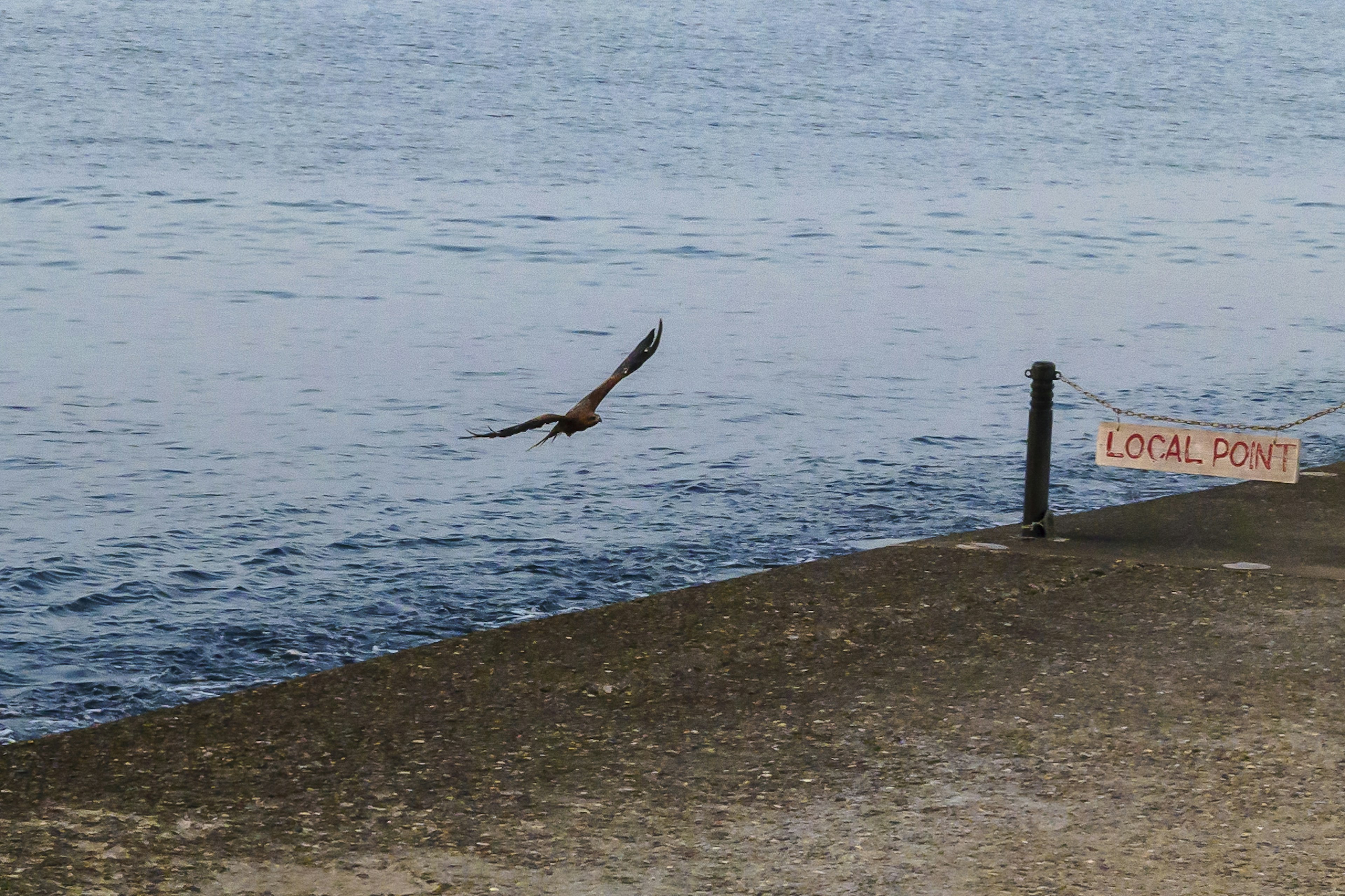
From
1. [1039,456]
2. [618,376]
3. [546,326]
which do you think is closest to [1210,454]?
[1039,456]

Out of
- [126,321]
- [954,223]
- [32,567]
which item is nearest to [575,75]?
[954,223]

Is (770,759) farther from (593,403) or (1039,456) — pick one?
(1039,456)

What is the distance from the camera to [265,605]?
32.7 feet

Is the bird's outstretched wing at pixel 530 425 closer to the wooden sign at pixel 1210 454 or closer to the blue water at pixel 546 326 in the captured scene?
the blue water at pixel 546 326

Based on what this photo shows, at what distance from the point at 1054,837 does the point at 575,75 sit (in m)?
53.8

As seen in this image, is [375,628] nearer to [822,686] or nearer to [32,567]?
[32,567]

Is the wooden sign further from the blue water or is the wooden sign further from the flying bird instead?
the flying bird

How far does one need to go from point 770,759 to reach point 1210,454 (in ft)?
11.7

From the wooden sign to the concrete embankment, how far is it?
1.84ft

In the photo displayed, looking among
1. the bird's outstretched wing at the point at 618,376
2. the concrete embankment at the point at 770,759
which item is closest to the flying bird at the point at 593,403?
the bird's outstretched wing at the point at 618,376

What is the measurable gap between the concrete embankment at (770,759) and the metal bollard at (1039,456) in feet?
2.83

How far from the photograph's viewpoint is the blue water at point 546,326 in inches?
429

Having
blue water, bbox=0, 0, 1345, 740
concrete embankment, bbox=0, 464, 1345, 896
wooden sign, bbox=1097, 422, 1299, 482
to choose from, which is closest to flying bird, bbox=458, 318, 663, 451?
concrete embankment, bbox=0, 464, 1345, 896

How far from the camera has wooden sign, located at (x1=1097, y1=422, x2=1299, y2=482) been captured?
28.8 feet
